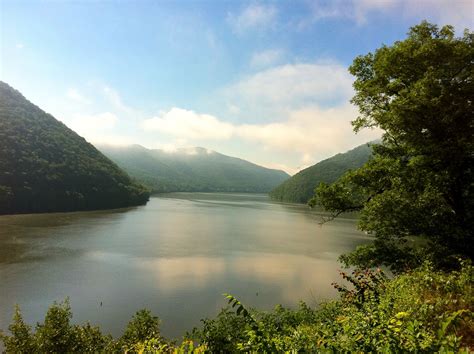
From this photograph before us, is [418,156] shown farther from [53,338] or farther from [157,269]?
[157,269]

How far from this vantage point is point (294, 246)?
2424 inches

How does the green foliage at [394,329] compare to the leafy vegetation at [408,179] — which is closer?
the green foliage at [394,329]

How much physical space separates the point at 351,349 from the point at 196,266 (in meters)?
41.8

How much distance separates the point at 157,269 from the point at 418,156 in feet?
121

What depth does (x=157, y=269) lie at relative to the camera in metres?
42.5

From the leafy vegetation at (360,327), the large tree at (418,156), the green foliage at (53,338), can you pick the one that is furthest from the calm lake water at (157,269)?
the large tree at (418,156)

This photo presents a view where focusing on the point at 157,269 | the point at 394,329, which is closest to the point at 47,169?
the point at 157,269

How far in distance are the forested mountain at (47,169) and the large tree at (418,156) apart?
10021 cm

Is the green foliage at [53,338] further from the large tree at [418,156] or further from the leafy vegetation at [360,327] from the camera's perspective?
the large tree at [418,156]

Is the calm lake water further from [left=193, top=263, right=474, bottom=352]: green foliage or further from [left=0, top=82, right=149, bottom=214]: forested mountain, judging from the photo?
[left=0, top=82, right=149, bottom=214]: forested mountain

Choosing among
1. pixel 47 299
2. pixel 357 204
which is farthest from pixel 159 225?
pixel 357 204

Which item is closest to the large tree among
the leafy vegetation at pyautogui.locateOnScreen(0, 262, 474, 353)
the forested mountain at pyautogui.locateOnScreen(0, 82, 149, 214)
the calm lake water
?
the leafy vegetation at pyautogui.locateOnScreen(0, 262, 474, 353)

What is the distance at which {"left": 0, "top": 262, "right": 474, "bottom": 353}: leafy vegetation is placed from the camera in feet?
14.0

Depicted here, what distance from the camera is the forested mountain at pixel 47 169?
317 ft
